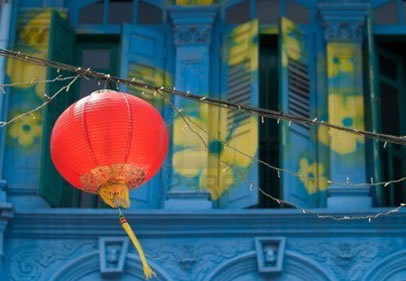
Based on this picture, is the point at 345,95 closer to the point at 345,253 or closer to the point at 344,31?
the point at 344,31

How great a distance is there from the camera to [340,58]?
41.1 ft

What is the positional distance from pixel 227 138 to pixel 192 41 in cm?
104

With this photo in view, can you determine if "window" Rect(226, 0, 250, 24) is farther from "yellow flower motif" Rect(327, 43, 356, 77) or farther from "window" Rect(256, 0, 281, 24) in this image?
"yellow flower motif" Rect(327, 43, 356, 77)

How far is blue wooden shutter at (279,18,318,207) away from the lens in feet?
39.6

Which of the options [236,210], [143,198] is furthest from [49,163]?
[236,210]

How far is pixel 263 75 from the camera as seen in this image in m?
12.9

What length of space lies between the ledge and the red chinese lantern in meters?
2.46

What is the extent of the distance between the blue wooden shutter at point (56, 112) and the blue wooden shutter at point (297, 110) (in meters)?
1.99

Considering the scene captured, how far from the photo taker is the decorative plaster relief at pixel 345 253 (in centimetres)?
1158

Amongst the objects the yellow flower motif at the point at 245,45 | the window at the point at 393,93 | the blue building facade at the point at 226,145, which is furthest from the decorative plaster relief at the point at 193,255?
the window at the point at 393,93

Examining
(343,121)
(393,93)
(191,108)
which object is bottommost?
(343,121)

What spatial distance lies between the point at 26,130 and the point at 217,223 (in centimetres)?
202

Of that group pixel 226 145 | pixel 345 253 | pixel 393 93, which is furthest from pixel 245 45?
pixel 345 253

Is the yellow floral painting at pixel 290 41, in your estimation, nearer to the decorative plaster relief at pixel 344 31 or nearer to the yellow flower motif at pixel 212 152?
the decorative plaster relief at pixel 344 31
